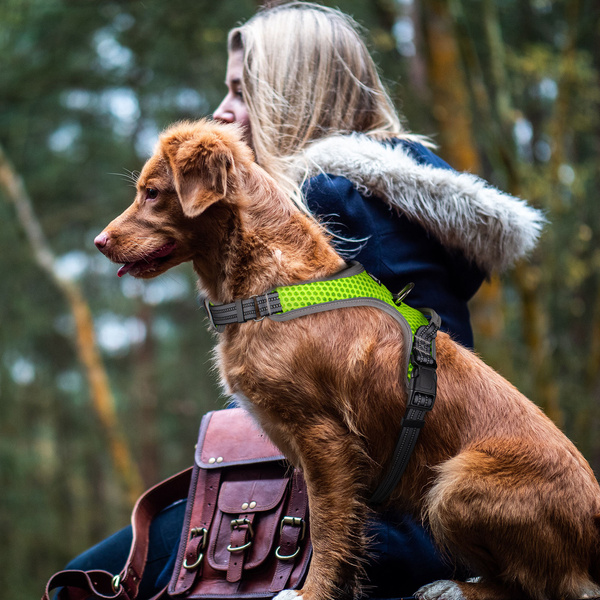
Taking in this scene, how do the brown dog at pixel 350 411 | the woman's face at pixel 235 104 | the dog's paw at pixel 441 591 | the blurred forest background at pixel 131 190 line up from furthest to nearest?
the blurred forest background at pixel 131 190 → the woman's face at pixel 235 104 → the dog's paw at pixel 441 591 → the brown dog at pixel 350 411

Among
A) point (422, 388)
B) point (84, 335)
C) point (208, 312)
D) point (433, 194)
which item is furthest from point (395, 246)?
point (84, 335)

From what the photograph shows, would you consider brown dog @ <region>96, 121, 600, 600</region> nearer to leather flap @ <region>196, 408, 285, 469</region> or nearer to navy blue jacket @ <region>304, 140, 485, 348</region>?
navy blue jacket @ <region>304, 140, 485, 348</region>

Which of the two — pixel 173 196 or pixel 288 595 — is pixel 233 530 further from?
pixel 173 196

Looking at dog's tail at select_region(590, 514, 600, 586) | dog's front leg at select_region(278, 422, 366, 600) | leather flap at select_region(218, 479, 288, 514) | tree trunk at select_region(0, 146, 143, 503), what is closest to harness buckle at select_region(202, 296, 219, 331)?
dog's front leg at select_region(278, 422, 366, 600)

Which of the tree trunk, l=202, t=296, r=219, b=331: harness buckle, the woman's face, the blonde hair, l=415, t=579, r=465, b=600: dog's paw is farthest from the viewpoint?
the tree trunk

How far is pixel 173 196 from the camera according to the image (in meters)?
2.74

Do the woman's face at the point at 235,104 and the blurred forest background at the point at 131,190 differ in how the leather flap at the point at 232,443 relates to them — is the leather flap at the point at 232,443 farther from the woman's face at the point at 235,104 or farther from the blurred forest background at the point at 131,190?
the woman's face at the point at 235,104

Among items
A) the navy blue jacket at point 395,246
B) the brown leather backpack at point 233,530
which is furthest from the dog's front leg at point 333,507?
the navy blue jacket at point 395,246

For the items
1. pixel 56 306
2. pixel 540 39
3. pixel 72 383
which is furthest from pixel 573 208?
pixel 72 383

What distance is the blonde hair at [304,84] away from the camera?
328 centimetres

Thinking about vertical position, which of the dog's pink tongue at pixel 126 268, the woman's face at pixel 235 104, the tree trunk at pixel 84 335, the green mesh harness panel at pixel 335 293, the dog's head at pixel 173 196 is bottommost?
the tree trunk at pixel 84 335

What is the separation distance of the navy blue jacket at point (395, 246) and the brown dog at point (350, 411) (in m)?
0.19

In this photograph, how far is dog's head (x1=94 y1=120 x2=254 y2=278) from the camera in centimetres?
263

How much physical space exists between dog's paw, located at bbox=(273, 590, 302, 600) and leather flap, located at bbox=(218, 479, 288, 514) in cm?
38
